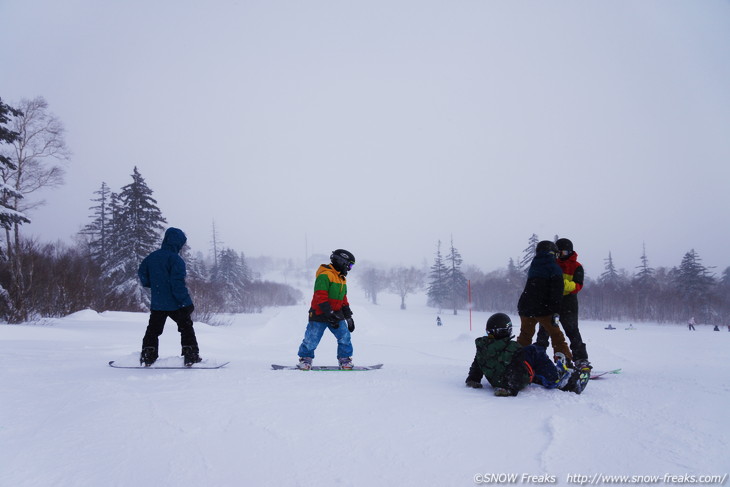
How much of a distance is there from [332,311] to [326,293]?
27 cm

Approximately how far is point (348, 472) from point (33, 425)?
2.47 metres

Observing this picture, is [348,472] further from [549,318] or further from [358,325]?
[358,325]

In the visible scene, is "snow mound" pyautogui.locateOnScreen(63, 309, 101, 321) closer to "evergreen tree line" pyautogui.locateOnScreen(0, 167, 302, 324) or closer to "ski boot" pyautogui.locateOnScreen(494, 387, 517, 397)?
"evergreen tree line" pyautogui.locateOnScreen(0, 167, 302, 324)

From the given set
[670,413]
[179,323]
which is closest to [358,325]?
[179,323]

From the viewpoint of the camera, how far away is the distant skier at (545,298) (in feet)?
15.8

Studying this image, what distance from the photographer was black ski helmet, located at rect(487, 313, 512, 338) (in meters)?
4.02

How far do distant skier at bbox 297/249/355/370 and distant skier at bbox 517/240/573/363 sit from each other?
2.42 meters

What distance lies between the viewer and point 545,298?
4.91m

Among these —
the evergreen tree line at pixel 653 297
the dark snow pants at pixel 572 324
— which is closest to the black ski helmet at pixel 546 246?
the dark snow pants at pixel 572 324


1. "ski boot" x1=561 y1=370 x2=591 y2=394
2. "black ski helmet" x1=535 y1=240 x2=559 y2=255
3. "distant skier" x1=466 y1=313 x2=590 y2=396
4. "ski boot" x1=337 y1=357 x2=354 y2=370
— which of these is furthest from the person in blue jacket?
"black ski helmet" x1=535 y1=240 x2=559 y2=255

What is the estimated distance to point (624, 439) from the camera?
2.55 meters

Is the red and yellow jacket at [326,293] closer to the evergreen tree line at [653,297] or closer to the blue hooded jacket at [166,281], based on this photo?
the blue hooded jacket at [166,281]

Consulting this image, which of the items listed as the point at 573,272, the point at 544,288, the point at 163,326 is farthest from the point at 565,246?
the point at 163,326

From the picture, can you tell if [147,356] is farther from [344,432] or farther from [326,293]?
[344,432]
